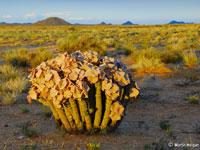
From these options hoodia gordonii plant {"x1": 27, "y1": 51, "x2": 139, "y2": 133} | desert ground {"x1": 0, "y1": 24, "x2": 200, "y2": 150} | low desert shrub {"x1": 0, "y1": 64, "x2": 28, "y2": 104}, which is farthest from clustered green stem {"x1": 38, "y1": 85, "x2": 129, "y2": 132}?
low desert shrub {"x1": 0, "y1": 64, "x2": 28, "y2": 104}

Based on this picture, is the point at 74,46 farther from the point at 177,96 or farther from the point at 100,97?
the point at 100,97

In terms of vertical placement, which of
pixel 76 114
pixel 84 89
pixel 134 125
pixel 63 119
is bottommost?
pixel 134 125

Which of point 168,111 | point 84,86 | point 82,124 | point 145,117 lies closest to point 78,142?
point 82,124

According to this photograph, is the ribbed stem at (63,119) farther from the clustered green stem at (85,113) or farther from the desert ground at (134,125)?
the desert ground at (134,125)

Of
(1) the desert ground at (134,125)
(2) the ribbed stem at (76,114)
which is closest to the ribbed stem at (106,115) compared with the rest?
(1) the desert ground at (134,125)

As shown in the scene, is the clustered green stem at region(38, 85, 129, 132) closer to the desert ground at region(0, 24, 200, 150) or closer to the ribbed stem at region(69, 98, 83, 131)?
the ribbed stem at region(69, 98, 83, 131)

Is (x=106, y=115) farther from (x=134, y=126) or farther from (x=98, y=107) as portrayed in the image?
(x=134, y=126)

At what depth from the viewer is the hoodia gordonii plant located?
3373mm

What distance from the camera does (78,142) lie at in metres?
3.59

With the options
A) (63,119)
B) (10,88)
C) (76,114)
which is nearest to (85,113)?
(76,114)

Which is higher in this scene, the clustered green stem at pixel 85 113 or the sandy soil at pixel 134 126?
the clustered green stem at pixel 85 113

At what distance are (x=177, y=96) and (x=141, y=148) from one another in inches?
145

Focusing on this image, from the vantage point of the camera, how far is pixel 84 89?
331 cm

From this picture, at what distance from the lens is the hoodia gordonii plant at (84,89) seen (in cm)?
337
